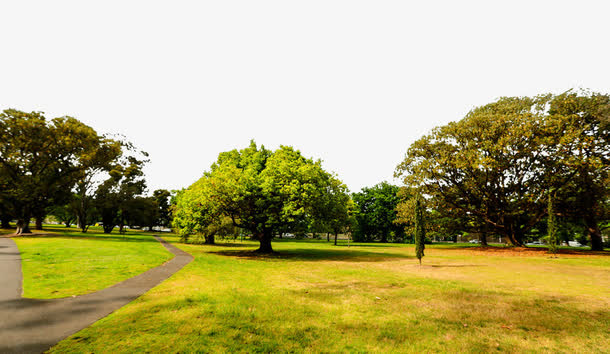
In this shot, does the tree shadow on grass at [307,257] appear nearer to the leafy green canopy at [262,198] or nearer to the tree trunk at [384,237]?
the leafy green canopy at [262,198]

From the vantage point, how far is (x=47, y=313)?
252 inches

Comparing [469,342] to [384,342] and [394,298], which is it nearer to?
[384,342]

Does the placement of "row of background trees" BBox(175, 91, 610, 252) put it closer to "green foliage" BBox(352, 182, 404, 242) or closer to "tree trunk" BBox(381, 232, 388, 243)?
"green foliage" BBox(352, 182, 404, 242)

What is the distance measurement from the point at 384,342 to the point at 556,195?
3532 centimetres

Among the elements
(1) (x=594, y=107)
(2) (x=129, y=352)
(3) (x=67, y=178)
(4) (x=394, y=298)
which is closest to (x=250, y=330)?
(2) (x=129, y=352)

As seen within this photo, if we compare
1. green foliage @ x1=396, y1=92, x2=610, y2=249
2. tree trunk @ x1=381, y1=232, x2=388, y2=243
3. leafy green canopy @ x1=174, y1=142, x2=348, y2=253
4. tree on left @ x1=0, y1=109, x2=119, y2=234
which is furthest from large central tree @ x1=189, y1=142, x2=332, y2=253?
tree trunk @ x1=381, y1=232, x2=388, y2=243

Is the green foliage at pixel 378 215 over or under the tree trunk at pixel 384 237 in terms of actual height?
over

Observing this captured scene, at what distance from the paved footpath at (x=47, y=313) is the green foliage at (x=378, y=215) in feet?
188

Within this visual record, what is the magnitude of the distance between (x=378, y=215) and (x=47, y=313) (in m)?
64.3

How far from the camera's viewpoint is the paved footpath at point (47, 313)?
16.3ft

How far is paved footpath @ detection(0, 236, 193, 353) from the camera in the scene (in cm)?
496

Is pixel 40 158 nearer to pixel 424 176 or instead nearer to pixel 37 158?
pixel 37 158

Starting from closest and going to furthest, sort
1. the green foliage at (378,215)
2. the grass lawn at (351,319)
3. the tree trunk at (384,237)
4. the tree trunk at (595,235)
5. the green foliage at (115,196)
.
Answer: the grass lawn at (351,319), the tree trunk at (595,235), the green foliage at (115,196), the green foliage at (378,215), the tree trunk at (384,237)

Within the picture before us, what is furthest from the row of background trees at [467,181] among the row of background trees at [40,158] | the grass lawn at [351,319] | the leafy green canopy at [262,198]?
the row of background trees at [40,158]
